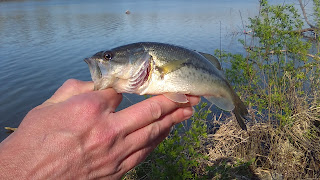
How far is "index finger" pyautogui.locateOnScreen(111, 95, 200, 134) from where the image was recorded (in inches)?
81.5

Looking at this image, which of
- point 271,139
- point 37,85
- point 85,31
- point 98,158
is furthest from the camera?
Answer: point 85,31

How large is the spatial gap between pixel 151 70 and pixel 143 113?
1.55 feet

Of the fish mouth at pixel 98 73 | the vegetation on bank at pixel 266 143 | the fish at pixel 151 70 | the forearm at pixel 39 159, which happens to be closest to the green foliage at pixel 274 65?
the vegetation on bank at pixel 266 143

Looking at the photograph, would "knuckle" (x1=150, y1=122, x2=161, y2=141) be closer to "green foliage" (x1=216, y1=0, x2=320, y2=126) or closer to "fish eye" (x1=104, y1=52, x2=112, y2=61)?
"fish eye" (x1=104, y1=52, x2=112, y2=61)

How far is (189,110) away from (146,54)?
739 millimetres

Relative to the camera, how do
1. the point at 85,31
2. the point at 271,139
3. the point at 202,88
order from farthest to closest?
1. the point at 85,31
2. the point at 271,139
3. the point at 202,88

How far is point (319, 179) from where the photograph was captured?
4922 mm

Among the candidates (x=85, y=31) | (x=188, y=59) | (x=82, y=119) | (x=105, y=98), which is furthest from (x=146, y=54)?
(x=85, y=31)

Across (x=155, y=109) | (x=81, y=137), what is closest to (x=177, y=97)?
(x=155, y=109)

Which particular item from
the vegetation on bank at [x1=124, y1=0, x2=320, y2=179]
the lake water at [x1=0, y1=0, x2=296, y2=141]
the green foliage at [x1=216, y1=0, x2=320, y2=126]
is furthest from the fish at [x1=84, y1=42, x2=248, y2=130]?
the lake water at [x1=0, y1=0, x2=296, y2=141]

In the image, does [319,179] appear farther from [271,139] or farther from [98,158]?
A: [98,158]

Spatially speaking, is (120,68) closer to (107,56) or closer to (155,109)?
(107,56)

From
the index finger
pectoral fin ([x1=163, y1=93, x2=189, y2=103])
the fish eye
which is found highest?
the fish eye

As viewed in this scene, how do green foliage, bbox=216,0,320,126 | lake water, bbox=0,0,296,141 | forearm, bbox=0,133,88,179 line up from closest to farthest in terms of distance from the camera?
forearm, bbox=0,133,88,179
green foliage, bbox=216,0,320,126
lake water, bbox=0,0,296,141
